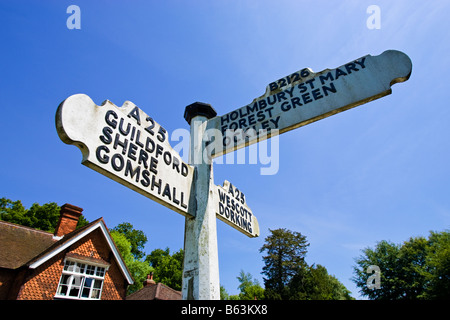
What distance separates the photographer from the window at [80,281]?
49.7ft

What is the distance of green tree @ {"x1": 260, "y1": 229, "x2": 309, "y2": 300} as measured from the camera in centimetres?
4347

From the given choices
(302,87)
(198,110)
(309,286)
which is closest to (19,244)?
(198,110)

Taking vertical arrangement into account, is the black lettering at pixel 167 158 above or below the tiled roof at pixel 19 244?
below

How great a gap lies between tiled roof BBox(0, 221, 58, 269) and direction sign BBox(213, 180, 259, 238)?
1660 centimetres

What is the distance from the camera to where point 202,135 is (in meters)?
3.12

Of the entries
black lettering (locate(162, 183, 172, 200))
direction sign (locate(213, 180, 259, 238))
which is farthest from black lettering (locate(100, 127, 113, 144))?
direction sign (locate(213, 180, 259, 238))

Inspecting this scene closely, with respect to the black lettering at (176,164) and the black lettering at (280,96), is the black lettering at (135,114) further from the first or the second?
the black lettering at (280,96)

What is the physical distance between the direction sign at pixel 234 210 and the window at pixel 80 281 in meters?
15.2

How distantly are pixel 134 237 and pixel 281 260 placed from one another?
28.4 m

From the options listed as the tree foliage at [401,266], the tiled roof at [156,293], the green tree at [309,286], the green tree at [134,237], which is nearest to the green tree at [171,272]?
the green tree at [134,237]

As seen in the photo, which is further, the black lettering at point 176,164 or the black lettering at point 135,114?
the black lettering at point 176,164

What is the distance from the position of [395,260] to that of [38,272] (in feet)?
141
